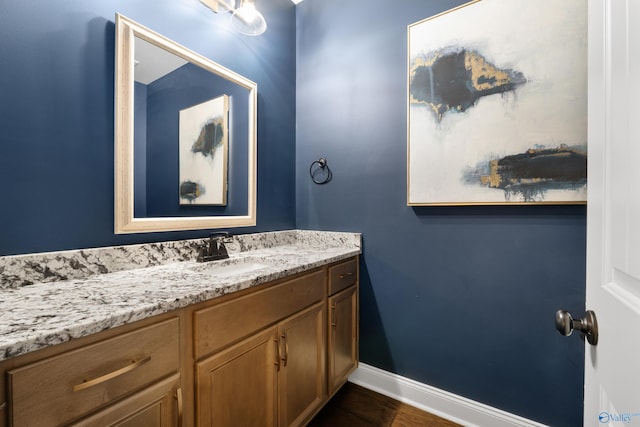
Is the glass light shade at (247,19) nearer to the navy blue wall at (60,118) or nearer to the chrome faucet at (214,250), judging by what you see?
the navy blue wall at (60,118)

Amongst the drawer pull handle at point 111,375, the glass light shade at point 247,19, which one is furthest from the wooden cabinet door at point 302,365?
the glass light shade at point 247,19

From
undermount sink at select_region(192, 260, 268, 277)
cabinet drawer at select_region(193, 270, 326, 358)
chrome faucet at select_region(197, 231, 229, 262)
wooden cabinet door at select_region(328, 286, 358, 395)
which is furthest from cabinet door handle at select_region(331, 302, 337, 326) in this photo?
chrome faucet at select_region(197, 231, 229, 262)

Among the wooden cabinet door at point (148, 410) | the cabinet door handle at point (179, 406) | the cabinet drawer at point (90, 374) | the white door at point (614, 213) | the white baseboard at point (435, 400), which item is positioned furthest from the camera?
the white baseboard at point (435, 400)

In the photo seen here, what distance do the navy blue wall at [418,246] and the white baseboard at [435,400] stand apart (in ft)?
0.13

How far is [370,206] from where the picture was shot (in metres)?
1.82

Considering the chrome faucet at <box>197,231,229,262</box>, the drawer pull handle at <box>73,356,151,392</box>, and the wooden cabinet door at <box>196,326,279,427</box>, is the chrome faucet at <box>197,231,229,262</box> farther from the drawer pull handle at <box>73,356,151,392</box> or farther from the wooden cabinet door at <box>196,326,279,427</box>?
the drawer pull handle at <box>73,356,151,392</box>

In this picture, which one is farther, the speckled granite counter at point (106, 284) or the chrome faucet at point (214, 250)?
the chrome faucet at point (214, 250)

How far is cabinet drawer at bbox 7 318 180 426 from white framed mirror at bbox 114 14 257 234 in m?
0.65

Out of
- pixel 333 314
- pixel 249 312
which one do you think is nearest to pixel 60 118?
pixel 249 312

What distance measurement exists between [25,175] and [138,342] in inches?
29.9

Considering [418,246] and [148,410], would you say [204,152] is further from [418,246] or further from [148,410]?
[418,246]

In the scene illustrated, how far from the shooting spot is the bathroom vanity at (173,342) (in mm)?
590

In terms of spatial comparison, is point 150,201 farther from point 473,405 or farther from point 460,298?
point 473,405

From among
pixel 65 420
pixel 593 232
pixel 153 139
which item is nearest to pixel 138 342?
pixel 65 420
